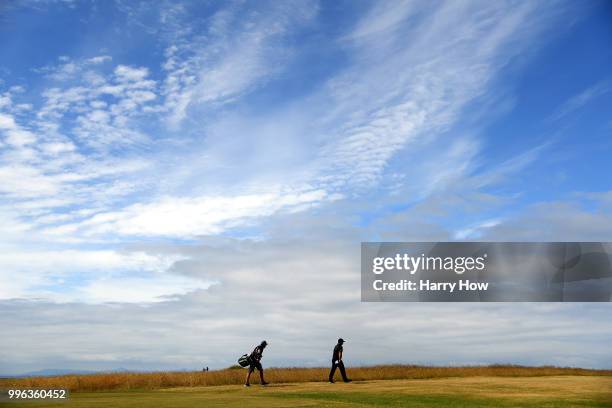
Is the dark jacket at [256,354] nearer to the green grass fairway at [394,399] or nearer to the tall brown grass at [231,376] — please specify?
the green grass fairway at [394,399]

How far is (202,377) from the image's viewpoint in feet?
114

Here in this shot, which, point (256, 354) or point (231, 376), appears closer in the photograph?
point (256, 354)

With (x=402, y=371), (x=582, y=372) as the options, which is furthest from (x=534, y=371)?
(x=402, y=371)

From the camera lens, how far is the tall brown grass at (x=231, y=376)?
32.7m

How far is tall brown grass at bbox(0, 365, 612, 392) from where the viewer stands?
32.7m

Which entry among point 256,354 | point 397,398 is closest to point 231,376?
point 256,354

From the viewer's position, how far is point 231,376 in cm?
3588

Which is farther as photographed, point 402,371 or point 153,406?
point 402,371

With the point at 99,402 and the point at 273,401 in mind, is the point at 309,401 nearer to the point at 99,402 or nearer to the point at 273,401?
the point at 273,401

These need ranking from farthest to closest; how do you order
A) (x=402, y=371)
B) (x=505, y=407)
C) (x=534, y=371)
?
(x=534, y=371) < (x=402, y=371) < (x=505, y=407)

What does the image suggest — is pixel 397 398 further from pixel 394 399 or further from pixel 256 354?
pixel 256 354

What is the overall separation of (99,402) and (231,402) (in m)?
4.84

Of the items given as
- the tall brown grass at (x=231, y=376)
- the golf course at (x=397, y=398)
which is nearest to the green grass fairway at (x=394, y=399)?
the golf course at (x=397, y=398)

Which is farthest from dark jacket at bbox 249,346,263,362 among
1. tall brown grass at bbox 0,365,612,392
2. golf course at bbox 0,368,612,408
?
tall brown grass at bbox 0,365,612,392
